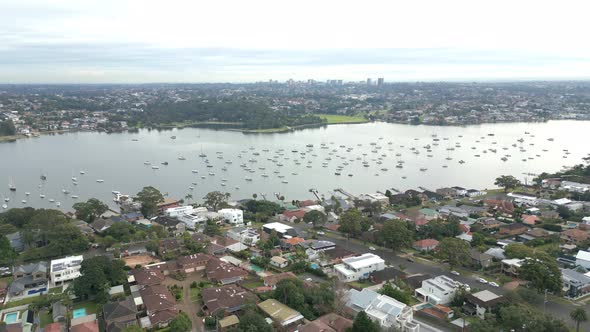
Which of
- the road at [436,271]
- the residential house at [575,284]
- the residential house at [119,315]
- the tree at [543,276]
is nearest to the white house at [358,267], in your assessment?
the road at [436,271]

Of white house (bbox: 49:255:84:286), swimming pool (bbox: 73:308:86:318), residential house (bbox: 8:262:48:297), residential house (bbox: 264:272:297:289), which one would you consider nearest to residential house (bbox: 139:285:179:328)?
swimming pool (bbox: 73:308:86:318)

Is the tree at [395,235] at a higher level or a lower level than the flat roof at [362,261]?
higher

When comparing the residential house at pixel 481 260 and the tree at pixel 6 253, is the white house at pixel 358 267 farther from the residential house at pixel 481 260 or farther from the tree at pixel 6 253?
the tree at pixel 6 253

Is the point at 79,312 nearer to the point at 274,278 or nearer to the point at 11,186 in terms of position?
the point at 274,278

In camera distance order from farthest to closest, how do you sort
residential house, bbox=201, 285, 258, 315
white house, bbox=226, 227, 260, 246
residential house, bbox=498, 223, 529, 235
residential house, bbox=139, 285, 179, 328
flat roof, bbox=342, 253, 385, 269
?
residential house, bbox=498, 223, 529, 235
white house, bbox=226, 227, 260, 246
flat roof, bbox=342, 253, 385, 269
residential house, bbox=201, 285, 258, 315
residential house, bbox=139, 285, 179, 328

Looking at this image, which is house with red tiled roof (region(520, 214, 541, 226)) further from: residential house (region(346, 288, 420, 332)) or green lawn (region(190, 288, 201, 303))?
green lawn (region(190, 288, 201, 303))
